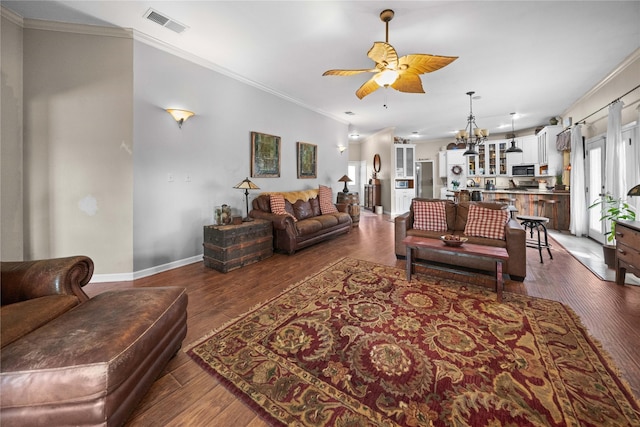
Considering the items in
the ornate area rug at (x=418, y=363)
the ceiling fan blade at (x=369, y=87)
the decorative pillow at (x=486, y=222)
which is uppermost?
the ceiling fan blade at (x=369, y=87)

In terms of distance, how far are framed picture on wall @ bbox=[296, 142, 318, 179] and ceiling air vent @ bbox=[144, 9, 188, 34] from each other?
9.67 feet

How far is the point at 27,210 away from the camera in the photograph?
9.09 feet

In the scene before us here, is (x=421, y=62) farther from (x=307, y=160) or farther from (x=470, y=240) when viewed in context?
(x=307, y=160)

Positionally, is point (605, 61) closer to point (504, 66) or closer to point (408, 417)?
point (504, 66)

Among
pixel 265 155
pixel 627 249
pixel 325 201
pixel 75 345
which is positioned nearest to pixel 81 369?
pixel 75 345

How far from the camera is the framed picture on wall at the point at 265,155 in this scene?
4.54 meters

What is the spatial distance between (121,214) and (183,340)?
2035 millimetres

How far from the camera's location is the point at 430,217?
3.83 m

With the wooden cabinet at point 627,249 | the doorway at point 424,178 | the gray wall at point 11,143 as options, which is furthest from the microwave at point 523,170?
the gray wall at point 11,143

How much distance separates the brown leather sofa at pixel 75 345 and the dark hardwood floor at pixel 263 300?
0.51 feet

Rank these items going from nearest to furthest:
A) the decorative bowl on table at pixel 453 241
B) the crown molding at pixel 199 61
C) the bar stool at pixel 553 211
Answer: the decorative bowl on table at pixel 453 241 → the crown molding at pixel 199 61 → the bar stool at pixel 553 211

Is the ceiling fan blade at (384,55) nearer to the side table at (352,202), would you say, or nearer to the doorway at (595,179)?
the side table at (352,202)

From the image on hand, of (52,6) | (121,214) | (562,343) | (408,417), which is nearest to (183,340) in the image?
(408,417)

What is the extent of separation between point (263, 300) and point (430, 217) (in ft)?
8.93
